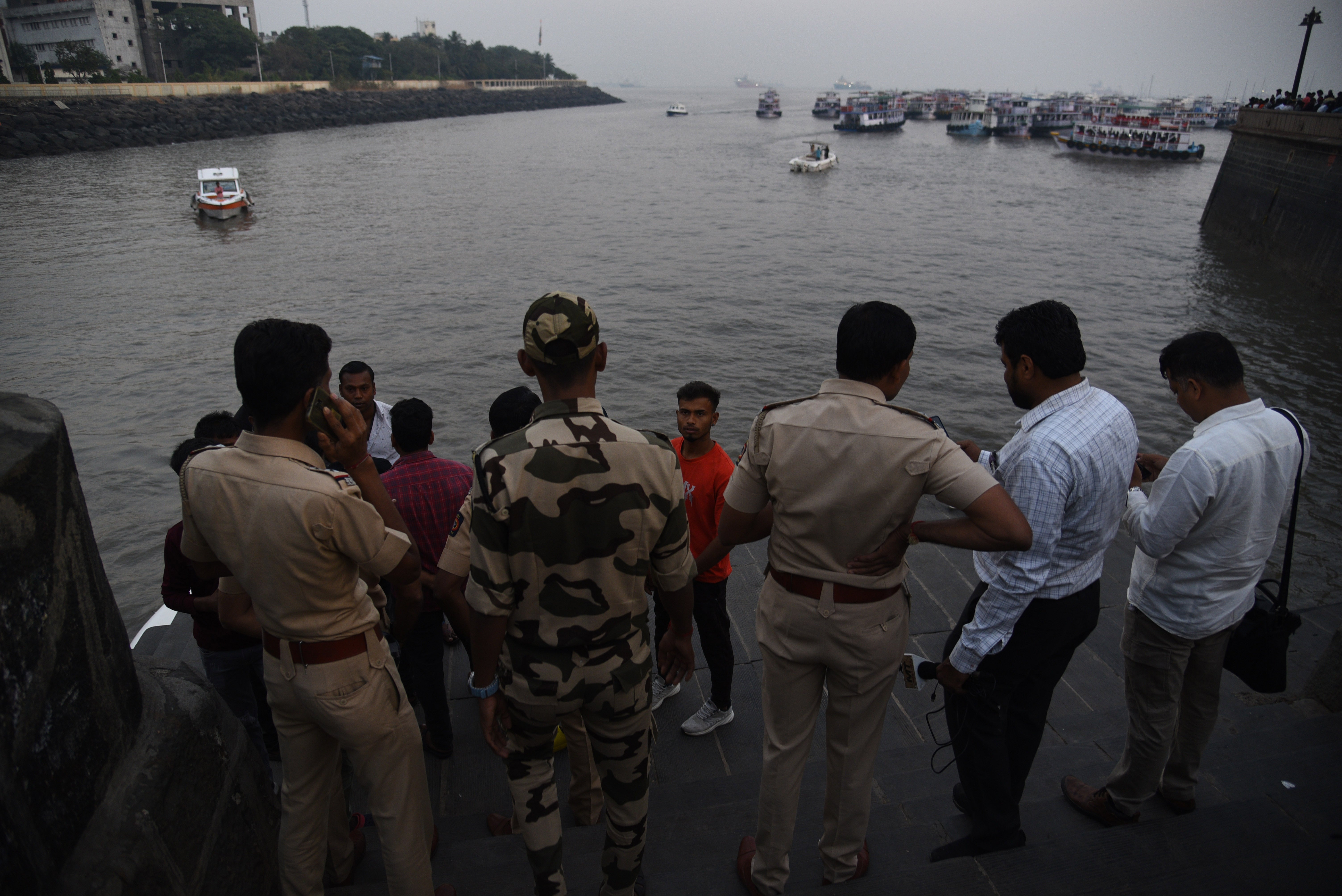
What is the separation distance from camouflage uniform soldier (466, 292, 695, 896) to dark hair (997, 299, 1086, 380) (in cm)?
121

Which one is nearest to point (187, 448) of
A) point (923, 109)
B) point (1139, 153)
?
point (1139, 153)

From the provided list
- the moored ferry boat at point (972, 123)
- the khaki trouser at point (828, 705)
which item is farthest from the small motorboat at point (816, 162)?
the khaki trouser at point (828, 705)

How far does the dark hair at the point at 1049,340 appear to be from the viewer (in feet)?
7.71

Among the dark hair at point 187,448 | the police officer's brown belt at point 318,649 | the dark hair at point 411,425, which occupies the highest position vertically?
the dark hair at point 411,425

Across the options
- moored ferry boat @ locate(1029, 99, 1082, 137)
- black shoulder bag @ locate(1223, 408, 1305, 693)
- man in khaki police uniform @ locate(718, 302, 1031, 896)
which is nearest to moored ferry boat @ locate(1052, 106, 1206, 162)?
moored ferry boat @ locate(1029, 99, 1082, 137)

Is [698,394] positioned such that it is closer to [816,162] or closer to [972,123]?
[816,162]

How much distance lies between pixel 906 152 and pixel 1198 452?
60.5 m

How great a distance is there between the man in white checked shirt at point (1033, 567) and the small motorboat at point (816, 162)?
42.4 metres

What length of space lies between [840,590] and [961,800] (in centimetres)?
129

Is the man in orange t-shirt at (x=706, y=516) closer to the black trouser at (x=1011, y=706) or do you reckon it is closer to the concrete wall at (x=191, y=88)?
the black trouser at (x=1011, y=706)

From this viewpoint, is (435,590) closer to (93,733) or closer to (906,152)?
(93,733)

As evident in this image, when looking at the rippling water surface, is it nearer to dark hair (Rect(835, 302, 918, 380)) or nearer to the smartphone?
the smartphone

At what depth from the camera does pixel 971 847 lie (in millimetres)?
2627

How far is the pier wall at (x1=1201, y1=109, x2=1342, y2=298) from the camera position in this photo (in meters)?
Answer: 17.8
